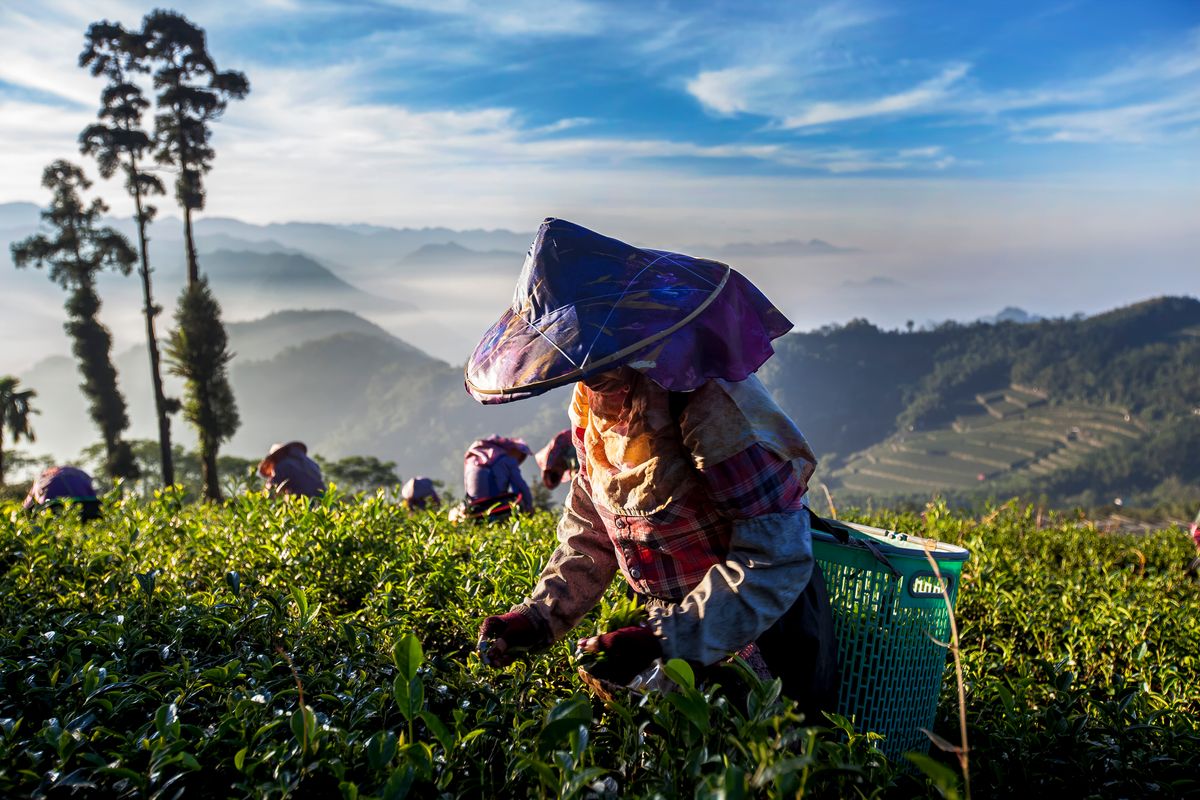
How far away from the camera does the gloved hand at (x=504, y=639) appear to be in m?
2.31

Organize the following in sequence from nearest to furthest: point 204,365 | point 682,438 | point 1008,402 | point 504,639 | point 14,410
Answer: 1. point 682,438
2. point 504,639
3. point 14,410
4. point 204,365
5. point 1008,402

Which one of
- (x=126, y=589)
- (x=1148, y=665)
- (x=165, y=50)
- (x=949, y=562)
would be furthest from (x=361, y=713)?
(x=165, y=50)

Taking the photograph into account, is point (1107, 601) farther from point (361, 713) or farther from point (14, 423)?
point (14, 423)

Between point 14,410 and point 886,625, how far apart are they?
2992 cm

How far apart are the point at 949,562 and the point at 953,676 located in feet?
3.35

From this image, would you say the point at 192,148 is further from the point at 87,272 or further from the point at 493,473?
the point at 493,473

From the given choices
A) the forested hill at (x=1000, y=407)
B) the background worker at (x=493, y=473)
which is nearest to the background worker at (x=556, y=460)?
the background worker at (x=493, y=473)

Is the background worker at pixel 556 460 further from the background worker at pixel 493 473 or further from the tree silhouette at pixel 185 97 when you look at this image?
the tree silhouette at pixel 185 97

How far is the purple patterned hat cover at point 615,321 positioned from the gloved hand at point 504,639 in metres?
0.63

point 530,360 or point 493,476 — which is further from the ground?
point 530,360

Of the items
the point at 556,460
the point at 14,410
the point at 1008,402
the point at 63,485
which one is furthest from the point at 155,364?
the point at 1008,402

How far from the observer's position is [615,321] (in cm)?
194

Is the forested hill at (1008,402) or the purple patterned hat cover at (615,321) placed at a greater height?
the purple patterned hat cover at (615,321)

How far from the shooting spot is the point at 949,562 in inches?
95.0
